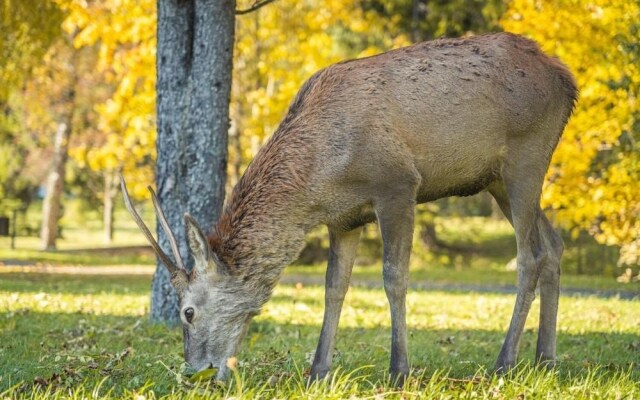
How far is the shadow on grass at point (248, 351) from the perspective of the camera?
597 centimetres

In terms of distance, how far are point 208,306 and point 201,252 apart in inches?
14.6

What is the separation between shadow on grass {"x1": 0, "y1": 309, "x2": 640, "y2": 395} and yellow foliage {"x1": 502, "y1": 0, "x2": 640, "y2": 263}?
553 cm

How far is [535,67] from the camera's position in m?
6.62

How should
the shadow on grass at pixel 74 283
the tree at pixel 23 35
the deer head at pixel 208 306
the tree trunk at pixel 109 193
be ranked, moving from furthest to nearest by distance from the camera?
the tree trunk at pixel 109 193 → the tree at pixel 23 35 → the shadow on grass at pixel 74 283 → the deer head at pixel 208 306

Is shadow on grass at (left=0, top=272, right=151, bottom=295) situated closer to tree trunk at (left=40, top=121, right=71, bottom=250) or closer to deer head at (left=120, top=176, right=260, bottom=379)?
deer head at (left=120, top=176, right=260, bottom=379)

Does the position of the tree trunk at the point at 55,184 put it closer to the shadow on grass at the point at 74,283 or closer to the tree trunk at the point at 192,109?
the shadow on grass at the point at 74,283

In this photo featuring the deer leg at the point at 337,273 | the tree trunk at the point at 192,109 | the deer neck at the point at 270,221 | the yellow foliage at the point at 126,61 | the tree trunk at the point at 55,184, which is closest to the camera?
the deer neck at the point at 270,221

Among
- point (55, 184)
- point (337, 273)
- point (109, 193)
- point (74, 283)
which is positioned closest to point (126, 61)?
point (74, 283)

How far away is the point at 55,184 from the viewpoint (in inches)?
1171

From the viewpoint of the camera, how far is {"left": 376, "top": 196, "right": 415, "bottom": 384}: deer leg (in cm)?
582

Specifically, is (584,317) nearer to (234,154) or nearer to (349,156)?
(349,156)

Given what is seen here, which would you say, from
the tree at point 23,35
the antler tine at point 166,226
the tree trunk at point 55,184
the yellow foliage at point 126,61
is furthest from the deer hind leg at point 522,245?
the tree trunk at point 55,184

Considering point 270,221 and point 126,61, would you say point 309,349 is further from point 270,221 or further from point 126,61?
point 126,61

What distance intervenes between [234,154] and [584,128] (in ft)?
32.9
